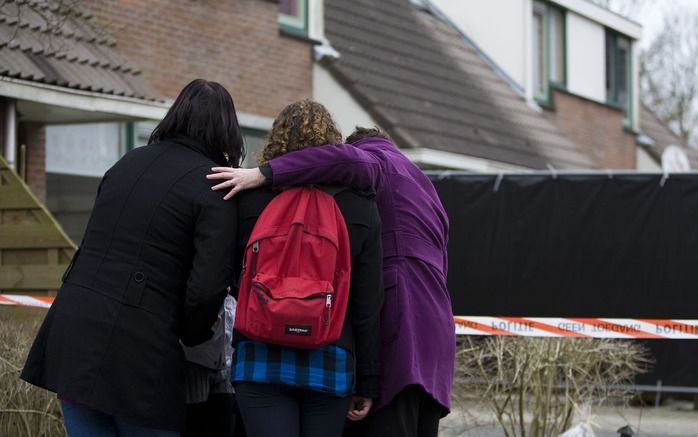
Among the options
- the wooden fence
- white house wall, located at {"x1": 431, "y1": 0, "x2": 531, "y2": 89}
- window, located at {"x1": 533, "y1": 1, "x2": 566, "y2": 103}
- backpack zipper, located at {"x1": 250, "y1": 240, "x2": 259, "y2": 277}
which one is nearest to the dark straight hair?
backpack zipper, located at {"x1": 250, "y1": 240, "x2": 259, "y2": 277}

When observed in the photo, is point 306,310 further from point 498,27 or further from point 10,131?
point 498,27

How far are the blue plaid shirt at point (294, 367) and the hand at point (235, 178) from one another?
0.53 metres

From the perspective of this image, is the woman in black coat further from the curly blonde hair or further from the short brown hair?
the short brown hair

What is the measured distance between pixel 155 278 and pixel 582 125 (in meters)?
17.3

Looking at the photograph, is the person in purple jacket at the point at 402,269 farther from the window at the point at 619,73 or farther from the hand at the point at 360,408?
the window at the point at 619,73

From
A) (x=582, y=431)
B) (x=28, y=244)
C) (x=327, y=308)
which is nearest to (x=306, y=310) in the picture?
(x=327, y=308)

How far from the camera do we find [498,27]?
19875 millimetres

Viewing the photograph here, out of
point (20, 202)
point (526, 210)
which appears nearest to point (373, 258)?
point (20, 202)

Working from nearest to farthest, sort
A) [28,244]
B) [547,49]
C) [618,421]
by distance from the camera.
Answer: [28,244] < [618,421] < [547,49]

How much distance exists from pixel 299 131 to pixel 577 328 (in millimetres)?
4050

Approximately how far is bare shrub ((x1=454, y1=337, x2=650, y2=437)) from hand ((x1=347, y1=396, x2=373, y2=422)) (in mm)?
3157

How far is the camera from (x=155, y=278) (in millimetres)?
3873

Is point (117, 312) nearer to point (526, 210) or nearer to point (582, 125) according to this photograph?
point (526, 210)

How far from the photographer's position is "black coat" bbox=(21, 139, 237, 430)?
150 inches
